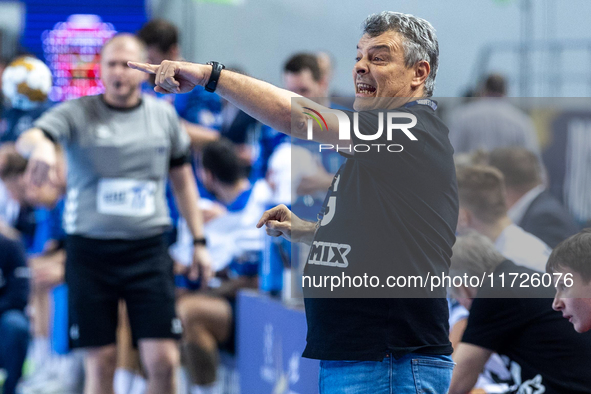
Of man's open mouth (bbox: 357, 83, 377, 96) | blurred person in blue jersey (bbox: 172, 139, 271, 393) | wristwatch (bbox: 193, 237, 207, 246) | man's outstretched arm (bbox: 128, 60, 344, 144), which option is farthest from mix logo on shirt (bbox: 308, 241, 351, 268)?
blurred person in blue jersey (bbox: 172, 139, 271, 393)

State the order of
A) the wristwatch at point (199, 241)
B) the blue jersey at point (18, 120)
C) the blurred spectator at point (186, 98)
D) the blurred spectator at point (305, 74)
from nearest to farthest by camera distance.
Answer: the wristwatch at point (199, 241), the blurred spectator at point (305, 74), the blurred spectator at point (186, 98), the blue jersey at point (18, 120)

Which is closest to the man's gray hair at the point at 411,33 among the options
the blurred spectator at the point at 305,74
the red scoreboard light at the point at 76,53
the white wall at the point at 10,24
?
the blurred spectator at the point at 305,74

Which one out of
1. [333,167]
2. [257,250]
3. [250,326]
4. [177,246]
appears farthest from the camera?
[177,246]

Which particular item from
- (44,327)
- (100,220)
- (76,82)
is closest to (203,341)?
(100,220)

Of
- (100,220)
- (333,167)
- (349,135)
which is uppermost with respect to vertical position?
(349,135)

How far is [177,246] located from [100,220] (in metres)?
1.48

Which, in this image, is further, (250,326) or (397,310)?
(250,326)

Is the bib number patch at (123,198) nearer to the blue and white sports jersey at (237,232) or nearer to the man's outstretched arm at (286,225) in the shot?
the blue and white sports jersey at (237,232)

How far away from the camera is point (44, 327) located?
222 inches

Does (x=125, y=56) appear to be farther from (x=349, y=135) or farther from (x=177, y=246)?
(x=349, y=135)

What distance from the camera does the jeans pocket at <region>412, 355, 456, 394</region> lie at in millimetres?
1805

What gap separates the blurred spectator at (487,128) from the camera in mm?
4797

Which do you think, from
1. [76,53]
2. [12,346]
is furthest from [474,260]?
[76,53]

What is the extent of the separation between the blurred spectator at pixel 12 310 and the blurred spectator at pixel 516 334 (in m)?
2.89
